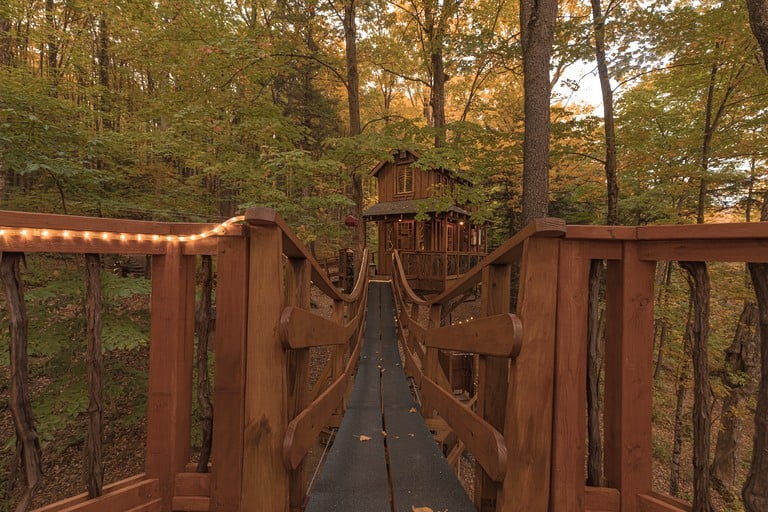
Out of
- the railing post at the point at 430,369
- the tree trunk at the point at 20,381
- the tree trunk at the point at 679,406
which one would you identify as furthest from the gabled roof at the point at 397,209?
the tree trunk at the point at 20,381

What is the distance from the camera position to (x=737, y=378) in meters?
7.20

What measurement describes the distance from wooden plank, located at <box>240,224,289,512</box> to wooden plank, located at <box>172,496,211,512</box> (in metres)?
0.34

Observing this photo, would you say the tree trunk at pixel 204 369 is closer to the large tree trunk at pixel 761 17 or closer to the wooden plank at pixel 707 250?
the wooden plank at pixel 707 250

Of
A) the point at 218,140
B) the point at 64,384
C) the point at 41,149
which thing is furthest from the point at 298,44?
the point at 64,384

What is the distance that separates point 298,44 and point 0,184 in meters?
7.88

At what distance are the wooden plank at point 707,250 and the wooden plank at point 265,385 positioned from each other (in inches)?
67.7

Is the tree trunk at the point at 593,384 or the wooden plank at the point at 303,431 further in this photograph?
the tree trunk at the point at 593,384

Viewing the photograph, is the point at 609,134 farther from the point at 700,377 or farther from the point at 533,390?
the point at 533,390

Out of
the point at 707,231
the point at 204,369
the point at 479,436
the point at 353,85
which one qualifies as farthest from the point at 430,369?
the point at 353,85

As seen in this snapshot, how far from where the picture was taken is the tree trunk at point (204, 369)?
1689 millimetres

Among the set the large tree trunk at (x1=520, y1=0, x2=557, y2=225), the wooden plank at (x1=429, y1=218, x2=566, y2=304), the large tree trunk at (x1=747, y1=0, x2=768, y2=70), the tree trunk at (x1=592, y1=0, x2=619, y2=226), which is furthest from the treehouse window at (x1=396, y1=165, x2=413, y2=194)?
the wooden plank at (x1=429, y1=218, x2=566, y2=304)

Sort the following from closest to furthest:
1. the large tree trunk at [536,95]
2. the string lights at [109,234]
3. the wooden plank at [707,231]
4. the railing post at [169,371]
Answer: the wooden plank at [707,231]
the string lights at [109,234]
the railing post at [169,371]
the large tree trunk at [536,95]

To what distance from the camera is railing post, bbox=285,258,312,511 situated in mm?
1748

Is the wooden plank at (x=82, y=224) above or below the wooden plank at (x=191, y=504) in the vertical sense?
above
